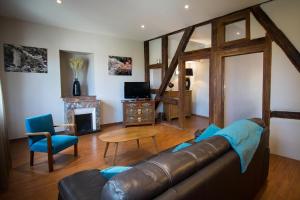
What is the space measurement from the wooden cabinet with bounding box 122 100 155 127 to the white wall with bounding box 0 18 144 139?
1.69 ft

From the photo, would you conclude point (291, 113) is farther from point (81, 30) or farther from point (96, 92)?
point (81, 30)

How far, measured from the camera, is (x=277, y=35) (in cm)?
311

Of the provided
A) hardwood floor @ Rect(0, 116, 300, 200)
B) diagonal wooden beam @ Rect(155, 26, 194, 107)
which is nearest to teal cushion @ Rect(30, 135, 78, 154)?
hardwood floor @ Rect(0, 116, 300, 200)

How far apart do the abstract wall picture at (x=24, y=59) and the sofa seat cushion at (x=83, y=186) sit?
375 centimetres

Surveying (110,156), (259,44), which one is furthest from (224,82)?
(110,156)

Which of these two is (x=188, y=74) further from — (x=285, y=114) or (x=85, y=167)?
(x=85, y=167)

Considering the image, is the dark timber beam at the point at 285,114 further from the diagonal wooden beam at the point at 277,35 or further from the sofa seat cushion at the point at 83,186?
the sofa seat cushion at the point at 83,186

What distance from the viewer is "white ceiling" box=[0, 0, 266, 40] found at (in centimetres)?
322

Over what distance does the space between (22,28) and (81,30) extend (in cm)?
131

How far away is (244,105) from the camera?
398 cm

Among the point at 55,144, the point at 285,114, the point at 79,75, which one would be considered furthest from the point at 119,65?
the point at 285,114

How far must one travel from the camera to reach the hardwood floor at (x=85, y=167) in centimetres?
221

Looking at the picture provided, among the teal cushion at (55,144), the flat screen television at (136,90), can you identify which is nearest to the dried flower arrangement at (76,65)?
the flat screen television at (136,90)

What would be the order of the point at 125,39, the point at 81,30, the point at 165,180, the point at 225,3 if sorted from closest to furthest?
1. the point at 165,180
2. the point at 225,3
3. the point at 81,30
4. the point at 125,39
